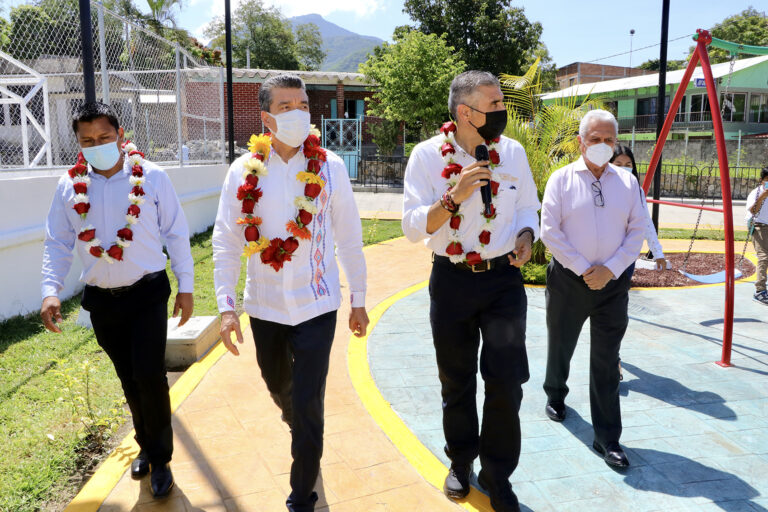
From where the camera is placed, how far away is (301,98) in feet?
10.0

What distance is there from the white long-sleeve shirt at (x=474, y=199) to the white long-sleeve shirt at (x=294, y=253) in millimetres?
355

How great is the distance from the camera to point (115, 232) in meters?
3.23

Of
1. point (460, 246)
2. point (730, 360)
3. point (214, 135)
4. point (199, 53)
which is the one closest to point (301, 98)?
point (460, 246)

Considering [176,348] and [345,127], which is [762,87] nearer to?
[345,127]

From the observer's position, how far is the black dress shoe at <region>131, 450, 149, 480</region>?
Answer: 135 inches

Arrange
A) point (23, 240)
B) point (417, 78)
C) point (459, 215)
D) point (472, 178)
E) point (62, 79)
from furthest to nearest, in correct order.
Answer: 1. point (417, 78)
2. point (62, 79)
3. point (23, 240)
4. point (459, 215)
5. point (472, 178)

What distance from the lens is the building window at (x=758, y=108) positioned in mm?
33469

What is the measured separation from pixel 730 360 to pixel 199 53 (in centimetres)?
3329

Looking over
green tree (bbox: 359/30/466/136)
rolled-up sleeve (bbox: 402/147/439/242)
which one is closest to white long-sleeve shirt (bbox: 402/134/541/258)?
rolled-up sleeve (bbox: 402/147/439/242)

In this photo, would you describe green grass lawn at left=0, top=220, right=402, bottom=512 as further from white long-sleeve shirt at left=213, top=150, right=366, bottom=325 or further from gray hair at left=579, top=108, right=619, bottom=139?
gray hair at left=579, top=108, right=619, bottom=139

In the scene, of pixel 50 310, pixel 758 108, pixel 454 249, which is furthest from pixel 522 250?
pixel 758 108

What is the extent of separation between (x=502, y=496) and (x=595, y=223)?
5.66 feet

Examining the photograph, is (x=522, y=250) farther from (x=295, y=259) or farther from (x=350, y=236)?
(x=295, y=259)

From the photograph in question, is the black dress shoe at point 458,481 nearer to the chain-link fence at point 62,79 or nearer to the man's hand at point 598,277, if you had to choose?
the man's hand at point 598,277
